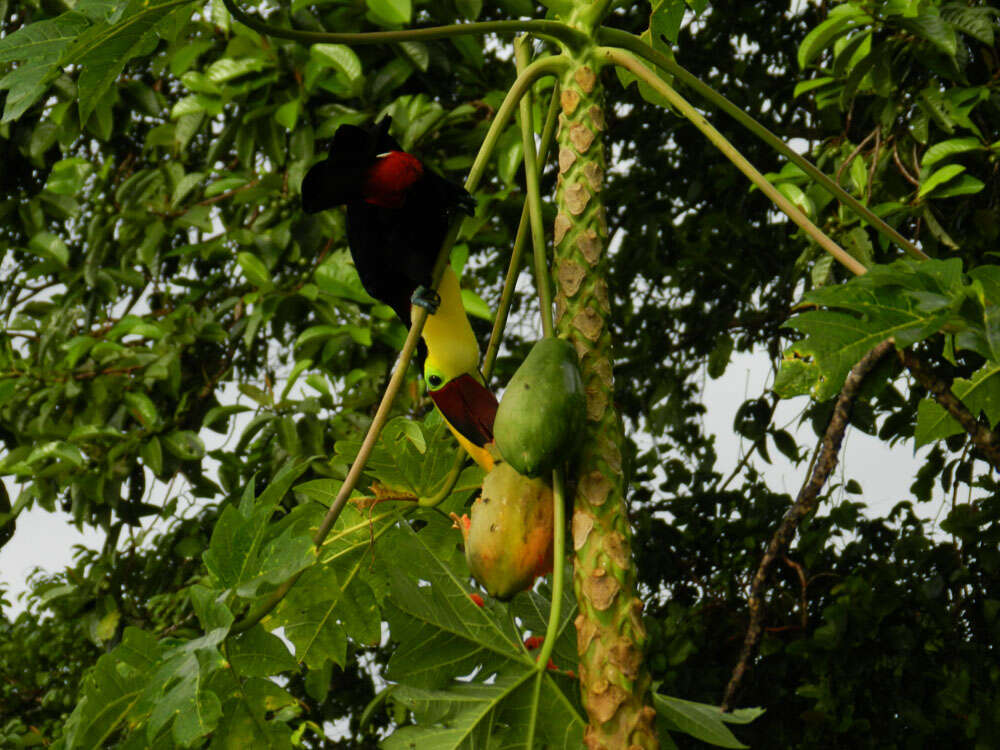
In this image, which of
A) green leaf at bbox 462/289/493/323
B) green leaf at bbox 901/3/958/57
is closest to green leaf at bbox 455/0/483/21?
green leaf at bbox 462/289/493/323

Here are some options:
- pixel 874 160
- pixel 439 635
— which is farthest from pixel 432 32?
pixel 874 160

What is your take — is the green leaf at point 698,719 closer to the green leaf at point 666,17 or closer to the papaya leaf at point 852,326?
the papaya leaf at point 852,326

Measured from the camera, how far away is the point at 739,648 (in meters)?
2.48

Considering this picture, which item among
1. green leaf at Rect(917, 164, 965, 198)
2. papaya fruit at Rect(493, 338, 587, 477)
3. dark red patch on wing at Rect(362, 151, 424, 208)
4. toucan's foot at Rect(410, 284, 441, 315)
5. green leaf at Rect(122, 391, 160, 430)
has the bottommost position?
papaya fruit at Rect(493, 338, 587, 477)

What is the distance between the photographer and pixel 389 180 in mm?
802

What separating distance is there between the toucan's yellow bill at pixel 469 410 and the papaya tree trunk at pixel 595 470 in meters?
0.09

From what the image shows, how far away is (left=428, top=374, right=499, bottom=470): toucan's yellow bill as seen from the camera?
2.50 feet

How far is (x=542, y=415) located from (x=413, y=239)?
24 centimetres

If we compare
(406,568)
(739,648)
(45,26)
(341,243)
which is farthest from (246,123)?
(739,648)

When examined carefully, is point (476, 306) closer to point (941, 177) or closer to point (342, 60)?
point (342, 60)

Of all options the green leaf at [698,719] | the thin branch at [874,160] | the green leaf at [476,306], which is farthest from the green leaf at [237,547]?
the thin branch at [874,160]

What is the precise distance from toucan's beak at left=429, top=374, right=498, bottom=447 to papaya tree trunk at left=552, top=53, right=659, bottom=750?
0.08 meters

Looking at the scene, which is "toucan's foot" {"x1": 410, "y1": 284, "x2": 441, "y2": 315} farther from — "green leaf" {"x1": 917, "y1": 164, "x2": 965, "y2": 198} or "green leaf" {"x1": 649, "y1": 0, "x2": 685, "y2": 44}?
"green leaf" {"x1": 917, "y1": 164, "x2": 965, "y2": 198}

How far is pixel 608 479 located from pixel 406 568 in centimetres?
32
